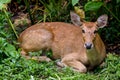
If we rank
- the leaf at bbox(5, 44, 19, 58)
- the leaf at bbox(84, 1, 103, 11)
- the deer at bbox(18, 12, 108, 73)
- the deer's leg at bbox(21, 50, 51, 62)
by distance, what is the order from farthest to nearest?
1. the leaf at bbox(84, 1, 103, 11)
2. the deer at bbox(18, 12, 108, 73)
3. the deer's leg at bbox(21, 50, 51, 62)
4. the leaf at bbox(5, 44, 19, 58)

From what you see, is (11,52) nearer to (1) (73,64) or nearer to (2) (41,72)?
(2) (41,72)

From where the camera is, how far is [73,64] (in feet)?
31.0

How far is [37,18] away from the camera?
11.5 m

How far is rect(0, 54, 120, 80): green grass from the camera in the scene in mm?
8130

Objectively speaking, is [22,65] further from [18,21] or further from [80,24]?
[18,21]

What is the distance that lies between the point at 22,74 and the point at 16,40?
2128 mm

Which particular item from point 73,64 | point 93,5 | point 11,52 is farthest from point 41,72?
point 93,5

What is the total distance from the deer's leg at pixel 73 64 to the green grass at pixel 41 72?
0.25 metres

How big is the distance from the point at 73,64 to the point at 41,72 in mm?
1256

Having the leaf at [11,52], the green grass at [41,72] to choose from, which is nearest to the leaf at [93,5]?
the green grass at [41,72]

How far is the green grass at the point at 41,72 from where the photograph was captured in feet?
26.7

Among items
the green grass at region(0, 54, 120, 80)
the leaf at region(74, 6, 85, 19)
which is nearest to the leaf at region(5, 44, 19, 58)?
the green grass at region(0, 54, 120, 80)

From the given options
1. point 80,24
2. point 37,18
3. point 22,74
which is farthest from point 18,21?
point 22,74

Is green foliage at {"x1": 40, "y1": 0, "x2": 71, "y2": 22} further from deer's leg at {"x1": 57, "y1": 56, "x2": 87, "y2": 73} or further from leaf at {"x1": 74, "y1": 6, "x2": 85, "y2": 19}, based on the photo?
deer's leg at {"x1": 57, "y1": 56, "x2": 87, "y2": 73}
